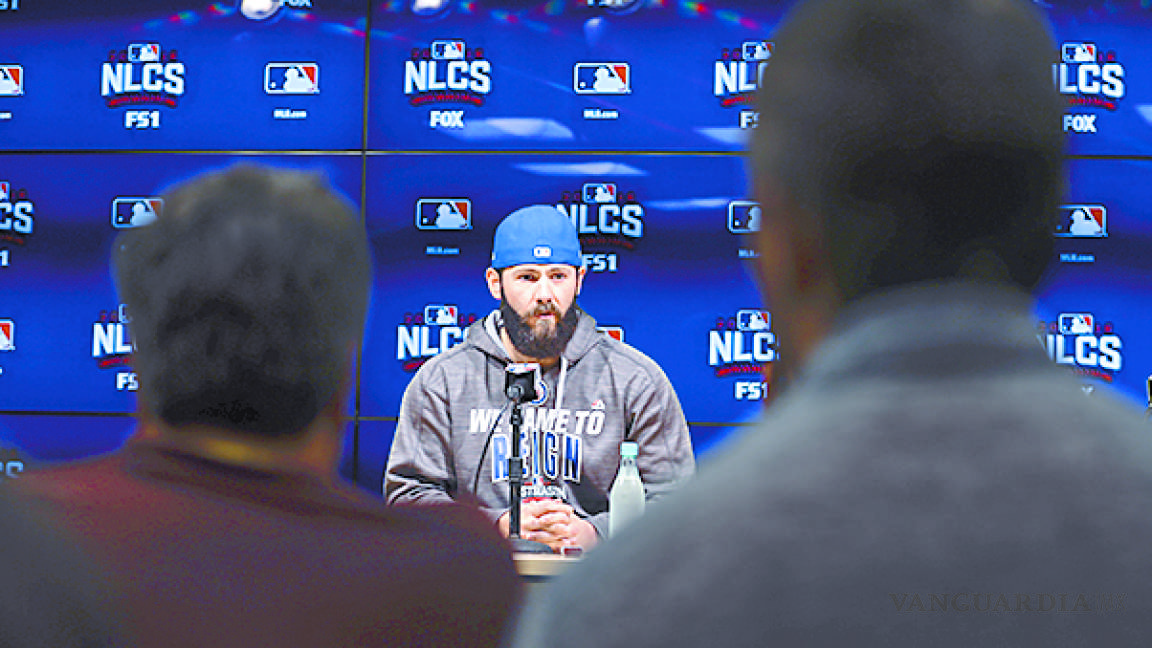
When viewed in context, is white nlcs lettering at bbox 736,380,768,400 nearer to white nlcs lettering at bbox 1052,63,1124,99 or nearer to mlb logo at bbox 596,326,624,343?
mlb logo at bbox 596,326,624,343

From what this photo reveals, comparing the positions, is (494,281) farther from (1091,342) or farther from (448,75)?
(1091,342)

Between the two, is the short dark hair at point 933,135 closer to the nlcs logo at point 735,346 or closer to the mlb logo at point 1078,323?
the nlcs logo at point 735,346

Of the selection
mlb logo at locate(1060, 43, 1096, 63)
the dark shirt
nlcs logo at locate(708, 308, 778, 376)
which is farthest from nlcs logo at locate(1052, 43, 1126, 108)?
the dark shirt

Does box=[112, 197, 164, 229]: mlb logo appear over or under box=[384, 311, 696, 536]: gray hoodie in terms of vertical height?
over

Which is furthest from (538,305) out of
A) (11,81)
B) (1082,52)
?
(11,81)

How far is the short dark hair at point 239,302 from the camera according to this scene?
0.81 metres

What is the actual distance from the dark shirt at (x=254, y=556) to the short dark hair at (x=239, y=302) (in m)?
0.05

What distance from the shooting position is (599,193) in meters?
3.38

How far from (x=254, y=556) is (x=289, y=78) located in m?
2.93

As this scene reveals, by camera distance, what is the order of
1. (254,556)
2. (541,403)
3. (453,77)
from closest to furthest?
(254,556)
(541,403)
(453,77)

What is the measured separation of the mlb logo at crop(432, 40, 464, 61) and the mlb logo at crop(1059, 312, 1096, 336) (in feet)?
6.91

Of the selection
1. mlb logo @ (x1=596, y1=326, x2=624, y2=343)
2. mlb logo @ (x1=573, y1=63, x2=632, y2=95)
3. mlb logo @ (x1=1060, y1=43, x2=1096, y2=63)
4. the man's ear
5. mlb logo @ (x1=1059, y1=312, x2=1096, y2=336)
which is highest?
mlb logo @ (x1=1060, y1=43, x2=1096, y2=63)

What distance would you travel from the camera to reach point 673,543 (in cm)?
37

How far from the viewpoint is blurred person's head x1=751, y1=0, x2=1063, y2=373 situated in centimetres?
44
